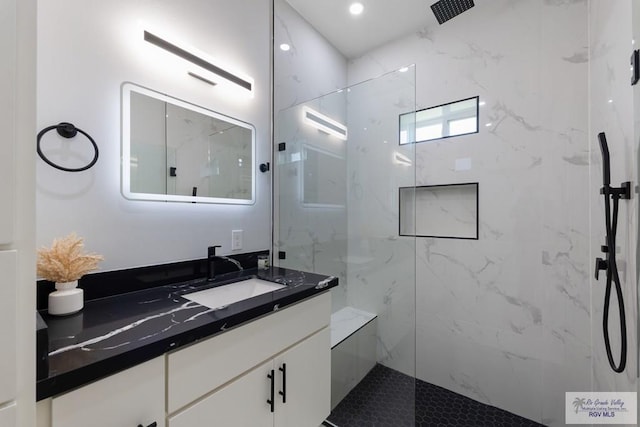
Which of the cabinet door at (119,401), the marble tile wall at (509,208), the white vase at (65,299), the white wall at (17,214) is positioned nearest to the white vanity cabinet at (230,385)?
the cabinet door at (119,401)

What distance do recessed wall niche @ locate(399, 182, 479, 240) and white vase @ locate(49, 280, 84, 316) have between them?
6.41 feet

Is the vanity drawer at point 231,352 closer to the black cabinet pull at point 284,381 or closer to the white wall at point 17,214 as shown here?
the black cabinet pull at point 284,381

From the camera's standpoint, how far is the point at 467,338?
1.96 m

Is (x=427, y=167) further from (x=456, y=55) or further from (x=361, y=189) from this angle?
(x=456, y=55)

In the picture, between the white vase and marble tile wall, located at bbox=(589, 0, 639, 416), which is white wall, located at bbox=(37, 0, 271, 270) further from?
marble tile wall, located at bbox=(589, 0, 639, 416)

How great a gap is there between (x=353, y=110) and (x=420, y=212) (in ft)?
3.48

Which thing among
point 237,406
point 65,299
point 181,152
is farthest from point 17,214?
point 181,152

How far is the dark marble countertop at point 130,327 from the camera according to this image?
0.60 m

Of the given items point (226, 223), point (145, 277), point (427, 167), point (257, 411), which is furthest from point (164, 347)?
point (427, 167)

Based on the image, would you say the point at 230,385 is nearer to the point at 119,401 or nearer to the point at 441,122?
the point at 119,401

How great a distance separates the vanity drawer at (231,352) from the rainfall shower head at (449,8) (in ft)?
7.16

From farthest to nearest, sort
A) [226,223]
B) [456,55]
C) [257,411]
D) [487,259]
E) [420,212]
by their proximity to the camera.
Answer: [420,212] < [456,55] < [487,259] < [226,223] < [257,411]

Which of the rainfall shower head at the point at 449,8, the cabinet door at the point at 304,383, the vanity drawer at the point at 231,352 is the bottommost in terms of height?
the cabinet door at the point at 304,383

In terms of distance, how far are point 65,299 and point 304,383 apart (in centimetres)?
100
